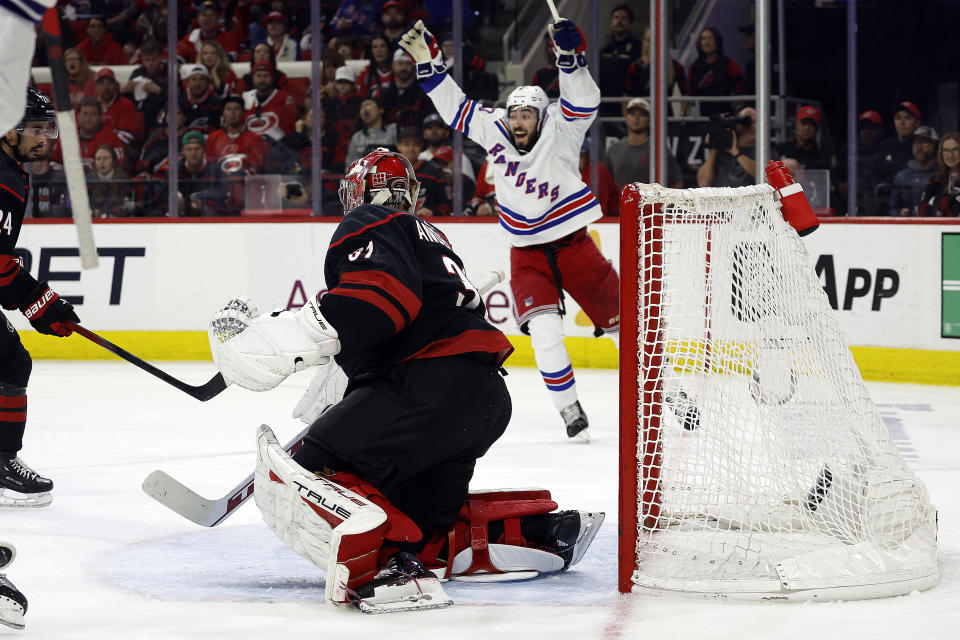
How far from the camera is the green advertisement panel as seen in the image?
618cm

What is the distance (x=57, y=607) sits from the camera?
2.55 meters

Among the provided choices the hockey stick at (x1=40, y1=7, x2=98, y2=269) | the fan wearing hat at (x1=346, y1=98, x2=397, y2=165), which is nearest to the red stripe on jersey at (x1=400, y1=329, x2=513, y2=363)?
the hockey stick at (x1=40, y1=7, x2=98, y2=269)

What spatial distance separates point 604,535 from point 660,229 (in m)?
0.85

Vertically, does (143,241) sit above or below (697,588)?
above

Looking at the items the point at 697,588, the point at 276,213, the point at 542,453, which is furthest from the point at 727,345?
the point at 276,213

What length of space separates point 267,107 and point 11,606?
19.6ft

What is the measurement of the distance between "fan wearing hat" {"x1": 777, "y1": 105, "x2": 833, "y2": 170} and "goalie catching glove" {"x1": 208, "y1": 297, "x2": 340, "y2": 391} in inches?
194

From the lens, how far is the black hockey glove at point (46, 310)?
3568 mm

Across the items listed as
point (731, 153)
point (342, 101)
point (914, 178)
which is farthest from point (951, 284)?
point (342, 101)

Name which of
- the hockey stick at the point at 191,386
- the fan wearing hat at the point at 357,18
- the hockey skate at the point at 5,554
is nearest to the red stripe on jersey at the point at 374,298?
the hockey skate at the point at 5,554

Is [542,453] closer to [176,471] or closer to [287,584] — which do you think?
[176,471]

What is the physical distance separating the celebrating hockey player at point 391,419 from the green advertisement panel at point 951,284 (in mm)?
3954

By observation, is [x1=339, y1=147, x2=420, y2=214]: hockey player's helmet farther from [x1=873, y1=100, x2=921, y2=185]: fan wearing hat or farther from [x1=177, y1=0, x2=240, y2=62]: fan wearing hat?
[x1=177, y1=0, x2=240, y2=62]: fan wearing hat

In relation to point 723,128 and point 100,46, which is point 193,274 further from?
point 723,128
